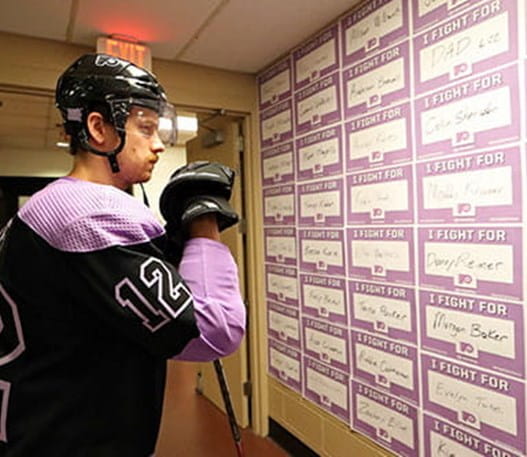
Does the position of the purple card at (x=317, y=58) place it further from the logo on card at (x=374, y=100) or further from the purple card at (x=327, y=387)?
the purple card at (x=327, y=387)

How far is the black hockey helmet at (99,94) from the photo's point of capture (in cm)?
84

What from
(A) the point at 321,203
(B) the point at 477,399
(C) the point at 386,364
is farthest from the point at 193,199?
(A) the point at 321,203

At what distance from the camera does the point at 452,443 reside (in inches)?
64.7

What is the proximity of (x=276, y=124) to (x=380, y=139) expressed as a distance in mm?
955

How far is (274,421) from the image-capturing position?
2.87 metres

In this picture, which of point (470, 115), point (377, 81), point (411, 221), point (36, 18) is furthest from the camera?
point (36, 18)

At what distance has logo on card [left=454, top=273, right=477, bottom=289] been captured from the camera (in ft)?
5.08

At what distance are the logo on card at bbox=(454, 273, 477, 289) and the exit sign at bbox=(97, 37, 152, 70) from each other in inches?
74.2

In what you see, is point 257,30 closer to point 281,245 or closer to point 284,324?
point 281,245

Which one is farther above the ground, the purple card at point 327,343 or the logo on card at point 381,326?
the logo on card at point 381,326

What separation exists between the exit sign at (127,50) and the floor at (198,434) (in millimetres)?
2326

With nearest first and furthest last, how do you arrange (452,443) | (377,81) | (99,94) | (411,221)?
(99,94), (452,443), (411,221), (377,81)

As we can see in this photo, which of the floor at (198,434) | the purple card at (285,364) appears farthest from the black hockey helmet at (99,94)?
the floor at (198,434)

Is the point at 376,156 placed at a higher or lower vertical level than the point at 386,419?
higher
